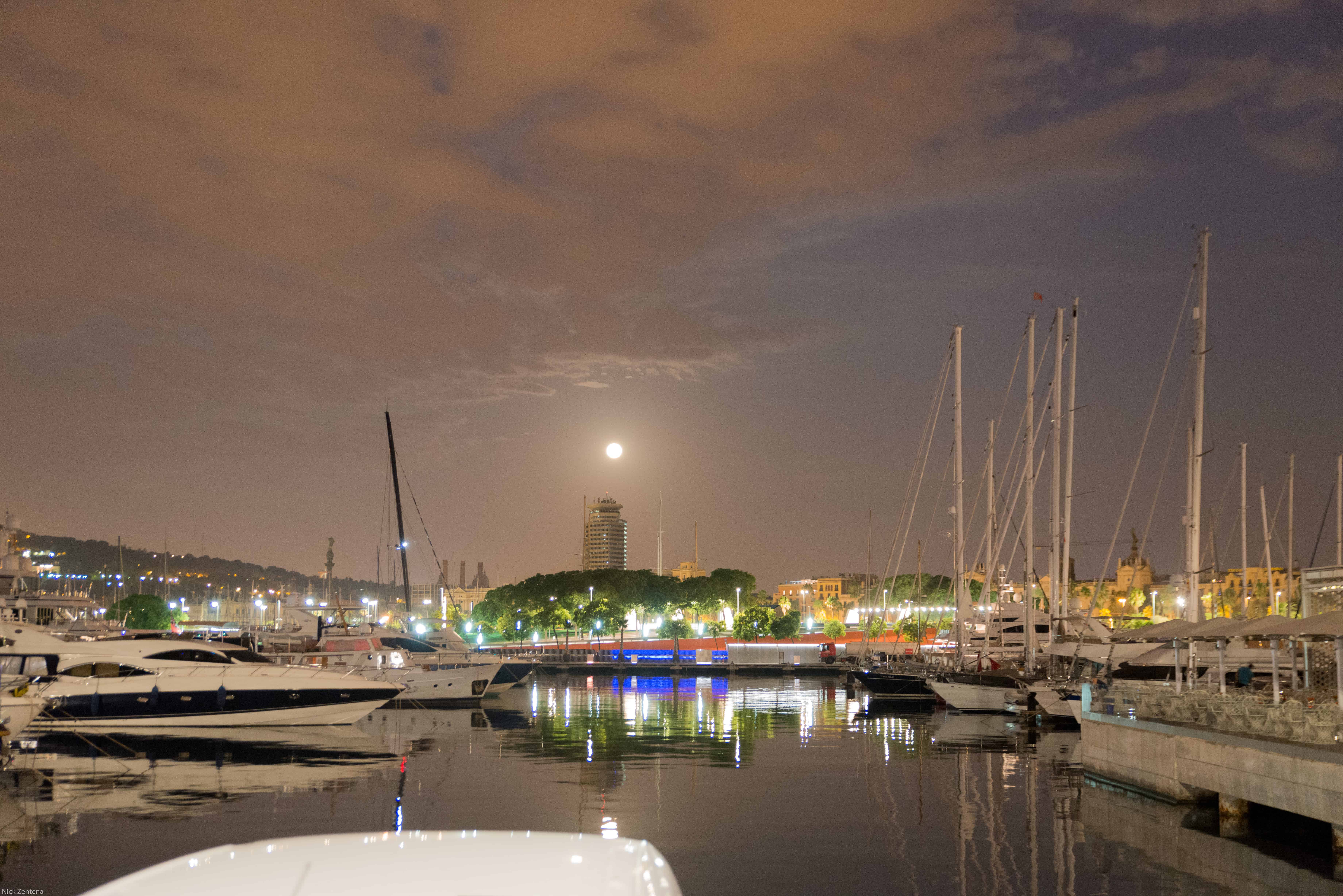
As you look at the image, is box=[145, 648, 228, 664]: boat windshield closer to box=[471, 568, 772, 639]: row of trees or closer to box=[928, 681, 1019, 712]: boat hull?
box=[928, 681, 1019, 712]: boat hull

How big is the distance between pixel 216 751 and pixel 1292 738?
2707cm

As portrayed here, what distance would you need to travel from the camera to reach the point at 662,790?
82.5 ft

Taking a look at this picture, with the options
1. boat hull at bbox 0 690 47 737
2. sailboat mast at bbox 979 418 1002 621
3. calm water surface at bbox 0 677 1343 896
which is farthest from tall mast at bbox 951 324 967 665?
boat hull at bbox 0 690 47 737

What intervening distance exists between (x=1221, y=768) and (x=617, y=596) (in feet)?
405

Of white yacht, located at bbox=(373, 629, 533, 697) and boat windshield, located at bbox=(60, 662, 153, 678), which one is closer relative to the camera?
boat windshield, located at bbox=(60, 662, 153, 678)

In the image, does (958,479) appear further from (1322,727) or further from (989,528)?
(1322,727)

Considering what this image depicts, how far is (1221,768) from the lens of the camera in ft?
69.3

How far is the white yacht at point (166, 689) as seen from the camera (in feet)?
119

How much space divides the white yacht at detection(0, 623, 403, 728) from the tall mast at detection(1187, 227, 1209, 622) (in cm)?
2976

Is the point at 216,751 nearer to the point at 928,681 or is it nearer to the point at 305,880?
the point at 305,880

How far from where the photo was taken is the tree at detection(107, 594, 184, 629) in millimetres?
142125

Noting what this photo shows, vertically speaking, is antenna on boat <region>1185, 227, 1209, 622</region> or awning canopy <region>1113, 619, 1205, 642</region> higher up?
antenna on boat <region>1185, 227, 1209, 622</region>

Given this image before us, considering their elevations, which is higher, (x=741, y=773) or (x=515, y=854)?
(x=515, y=854)

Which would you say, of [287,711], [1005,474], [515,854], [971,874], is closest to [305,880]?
[515,854]
